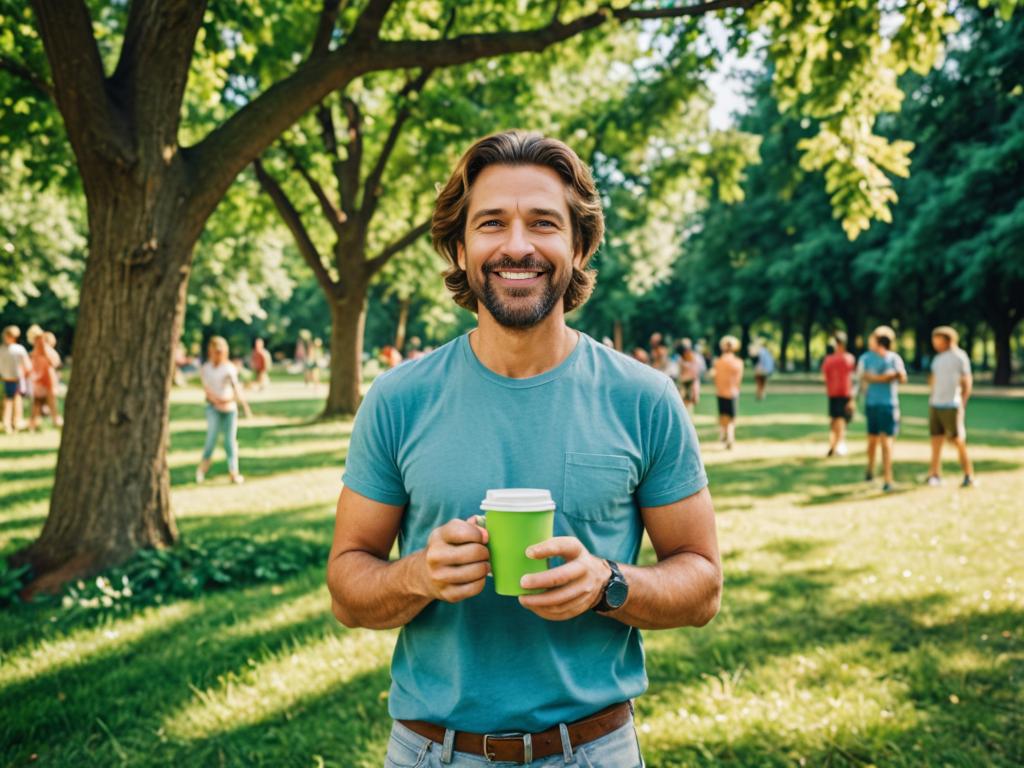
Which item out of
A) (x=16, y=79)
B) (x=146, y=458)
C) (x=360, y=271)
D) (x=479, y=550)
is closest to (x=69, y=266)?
(x=360, y=271)

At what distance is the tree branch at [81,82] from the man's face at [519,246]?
16.5ft

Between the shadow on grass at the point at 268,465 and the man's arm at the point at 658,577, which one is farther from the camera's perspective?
the shadow on grass at the point at 268,465

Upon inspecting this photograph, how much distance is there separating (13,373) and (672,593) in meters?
17.8

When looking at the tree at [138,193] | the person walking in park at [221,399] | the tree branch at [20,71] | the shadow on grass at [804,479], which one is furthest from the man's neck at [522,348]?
the person walking in park at [221,399]

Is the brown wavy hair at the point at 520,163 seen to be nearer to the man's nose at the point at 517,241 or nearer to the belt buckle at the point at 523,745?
the man's nose at the point at 517,241

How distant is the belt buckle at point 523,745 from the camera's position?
1.85m

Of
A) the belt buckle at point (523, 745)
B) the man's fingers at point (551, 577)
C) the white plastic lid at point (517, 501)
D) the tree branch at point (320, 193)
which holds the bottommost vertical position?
the belt buckle at point (523, 745)

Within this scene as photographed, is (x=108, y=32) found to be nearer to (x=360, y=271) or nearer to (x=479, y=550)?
(x=360, y=271)

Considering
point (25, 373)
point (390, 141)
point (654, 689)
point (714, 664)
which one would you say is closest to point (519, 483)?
point (654, 689)

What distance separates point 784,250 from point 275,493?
36.2 m

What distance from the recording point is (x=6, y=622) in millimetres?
5566

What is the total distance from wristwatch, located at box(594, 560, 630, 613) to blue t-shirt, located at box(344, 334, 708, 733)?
0.21 meters

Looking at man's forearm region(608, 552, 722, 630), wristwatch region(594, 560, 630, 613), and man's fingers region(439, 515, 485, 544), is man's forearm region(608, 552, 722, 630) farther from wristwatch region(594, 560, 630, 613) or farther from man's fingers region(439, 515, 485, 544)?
man's fingers region(439, 515, 485, 544)

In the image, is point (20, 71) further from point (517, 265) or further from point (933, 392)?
point (933, 392)
